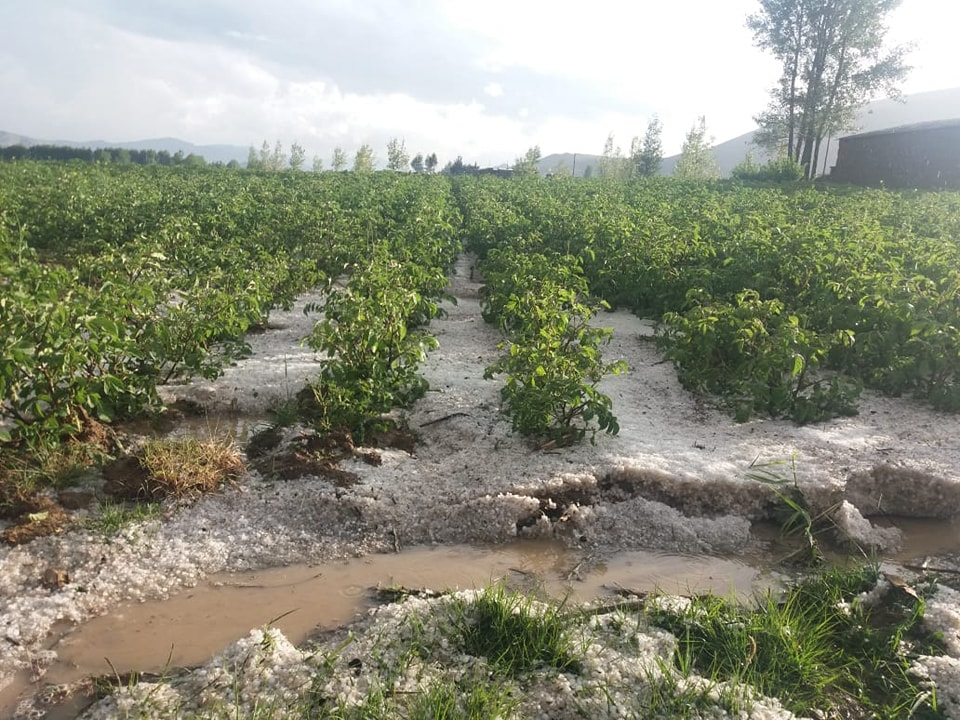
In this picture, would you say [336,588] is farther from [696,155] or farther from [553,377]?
[696,155]

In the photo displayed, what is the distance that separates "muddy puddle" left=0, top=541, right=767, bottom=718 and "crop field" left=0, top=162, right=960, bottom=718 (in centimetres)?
12

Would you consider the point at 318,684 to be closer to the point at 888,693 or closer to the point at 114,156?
the point at 888,693

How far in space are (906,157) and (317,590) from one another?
3793 cm

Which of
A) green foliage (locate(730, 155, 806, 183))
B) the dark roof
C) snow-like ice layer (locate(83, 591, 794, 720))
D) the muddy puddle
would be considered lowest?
the muddy puddle

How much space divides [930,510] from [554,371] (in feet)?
8.53

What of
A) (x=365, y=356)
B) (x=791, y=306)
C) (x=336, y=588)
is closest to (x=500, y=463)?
(x=365, y=356)

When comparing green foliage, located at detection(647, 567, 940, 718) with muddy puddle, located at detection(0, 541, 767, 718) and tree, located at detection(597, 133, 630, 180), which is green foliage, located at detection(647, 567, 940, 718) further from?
tree, located at detection(597, 133, 630, 180)

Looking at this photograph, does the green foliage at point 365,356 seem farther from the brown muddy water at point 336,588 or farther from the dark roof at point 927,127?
the dark roof at point 927,127

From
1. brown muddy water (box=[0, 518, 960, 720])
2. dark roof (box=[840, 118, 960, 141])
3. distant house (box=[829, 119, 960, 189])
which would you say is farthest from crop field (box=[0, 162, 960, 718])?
dark roof (box=[840, 118, 960, 141])

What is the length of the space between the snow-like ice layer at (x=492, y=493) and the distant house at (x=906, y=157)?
30888 mm

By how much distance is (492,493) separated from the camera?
398cm

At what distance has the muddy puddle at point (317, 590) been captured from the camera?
8.86 feet

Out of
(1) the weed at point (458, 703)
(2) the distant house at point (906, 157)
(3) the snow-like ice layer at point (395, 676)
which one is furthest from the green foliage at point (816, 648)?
(2) the distant house at point (906, 157)

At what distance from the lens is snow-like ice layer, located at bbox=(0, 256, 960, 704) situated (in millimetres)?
3170
